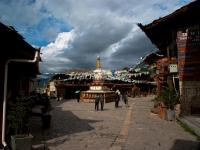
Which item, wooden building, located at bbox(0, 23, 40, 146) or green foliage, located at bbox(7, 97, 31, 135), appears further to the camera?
green foliage, located at bbox(7, 97, 31, 135)

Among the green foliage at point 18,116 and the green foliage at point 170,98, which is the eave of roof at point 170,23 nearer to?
the green foliage at point 170,98

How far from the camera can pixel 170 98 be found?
16469mm

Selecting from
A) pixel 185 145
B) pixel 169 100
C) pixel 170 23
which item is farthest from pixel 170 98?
pixel 185 145

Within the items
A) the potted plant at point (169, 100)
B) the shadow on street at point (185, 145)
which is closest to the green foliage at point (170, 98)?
the potted plant at point (169, 100)

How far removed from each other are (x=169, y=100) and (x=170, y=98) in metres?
0.12

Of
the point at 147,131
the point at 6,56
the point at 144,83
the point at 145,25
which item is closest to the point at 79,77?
the point at 144,83

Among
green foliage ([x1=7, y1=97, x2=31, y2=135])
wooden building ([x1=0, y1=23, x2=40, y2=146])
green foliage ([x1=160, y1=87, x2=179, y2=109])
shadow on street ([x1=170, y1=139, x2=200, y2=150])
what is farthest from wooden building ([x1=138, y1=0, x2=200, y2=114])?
green foliage ([x1=7, y1=97, x2=31, y2=135])

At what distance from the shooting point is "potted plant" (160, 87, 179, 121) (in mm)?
16031

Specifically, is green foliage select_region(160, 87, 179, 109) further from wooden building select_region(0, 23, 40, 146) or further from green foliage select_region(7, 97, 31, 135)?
green foliage select_region(7, 97, 31, 135)

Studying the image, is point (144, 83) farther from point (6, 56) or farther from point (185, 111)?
point (6, 56)

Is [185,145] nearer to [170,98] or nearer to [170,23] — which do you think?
[170,98]

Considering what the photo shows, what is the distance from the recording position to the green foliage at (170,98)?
1631cm

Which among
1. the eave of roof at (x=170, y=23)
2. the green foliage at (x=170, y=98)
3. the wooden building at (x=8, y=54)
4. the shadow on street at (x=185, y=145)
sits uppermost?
the eave of roof at (x=170, y=23)

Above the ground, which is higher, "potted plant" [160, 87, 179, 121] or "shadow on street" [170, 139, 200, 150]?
"potted plant" [160, 87, 179, 121]
